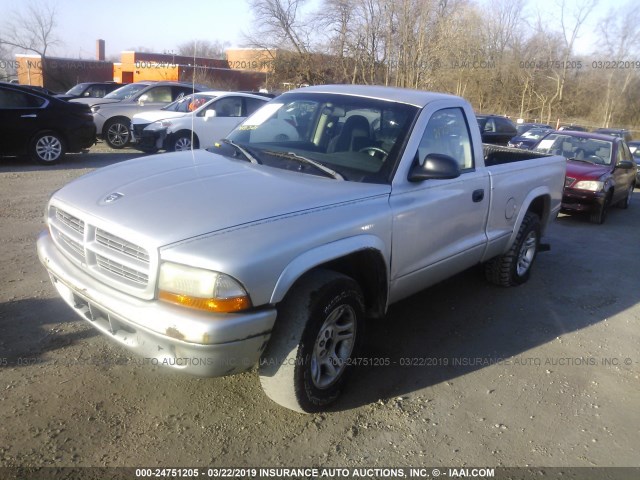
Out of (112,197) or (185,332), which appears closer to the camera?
(185,332)

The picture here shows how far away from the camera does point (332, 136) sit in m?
4.02

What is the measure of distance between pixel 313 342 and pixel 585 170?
8746mm

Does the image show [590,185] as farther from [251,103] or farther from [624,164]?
[251,103]

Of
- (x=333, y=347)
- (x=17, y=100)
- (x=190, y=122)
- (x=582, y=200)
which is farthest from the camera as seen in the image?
(x=190, y=122)

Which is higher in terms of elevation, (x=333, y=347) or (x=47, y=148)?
(x=47, y=148)

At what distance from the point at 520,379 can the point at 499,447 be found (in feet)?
2.97

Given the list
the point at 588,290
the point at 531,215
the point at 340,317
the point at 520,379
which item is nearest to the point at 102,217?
the point at 340,317

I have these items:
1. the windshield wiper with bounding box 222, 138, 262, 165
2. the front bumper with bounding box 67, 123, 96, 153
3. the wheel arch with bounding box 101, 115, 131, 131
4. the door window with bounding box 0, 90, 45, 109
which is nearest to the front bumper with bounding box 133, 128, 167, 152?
the front bumper with bounding box 67, 123, 96, 153

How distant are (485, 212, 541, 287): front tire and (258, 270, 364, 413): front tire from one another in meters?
2.50

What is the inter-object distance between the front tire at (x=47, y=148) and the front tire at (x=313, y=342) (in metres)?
9.30

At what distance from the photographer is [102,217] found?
2926 millimetres

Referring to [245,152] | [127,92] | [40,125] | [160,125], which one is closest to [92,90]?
[127,92]

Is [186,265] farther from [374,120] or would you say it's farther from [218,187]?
[374,120]

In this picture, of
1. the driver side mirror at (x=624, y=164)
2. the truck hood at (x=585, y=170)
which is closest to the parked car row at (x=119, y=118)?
the truck hood at (x=585, y=170)
